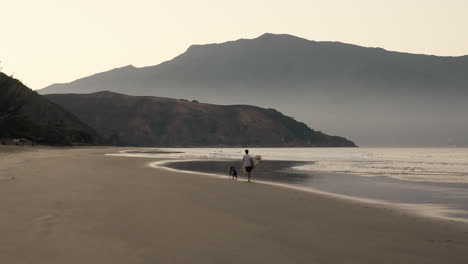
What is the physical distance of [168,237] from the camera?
798 centimetres

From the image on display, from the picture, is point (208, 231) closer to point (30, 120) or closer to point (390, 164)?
point (390, 164)

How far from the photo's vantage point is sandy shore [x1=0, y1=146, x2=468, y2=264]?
6.78 metres

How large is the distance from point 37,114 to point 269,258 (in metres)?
119

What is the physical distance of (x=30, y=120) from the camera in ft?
230

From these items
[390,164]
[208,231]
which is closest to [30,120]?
[390,164]

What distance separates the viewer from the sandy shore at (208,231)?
6.78 metres

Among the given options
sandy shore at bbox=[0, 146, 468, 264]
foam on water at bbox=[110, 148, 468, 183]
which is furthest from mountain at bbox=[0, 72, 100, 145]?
sandy shore at bbox=[0, 146, 468, 264]

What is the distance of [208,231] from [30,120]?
2703 inches

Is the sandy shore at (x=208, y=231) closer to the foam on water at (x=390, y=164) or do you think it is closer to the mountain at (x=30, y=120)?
the foam on water at (x=390, y=164)

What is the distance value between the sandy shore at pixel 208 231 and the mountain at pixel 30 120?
4755 centimetres

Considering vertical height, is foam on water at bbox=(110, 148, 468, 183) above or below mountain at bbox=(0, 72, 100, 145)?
below

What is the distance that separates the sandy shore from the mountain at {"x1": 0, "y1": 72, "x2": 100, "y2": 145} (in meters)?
47.6

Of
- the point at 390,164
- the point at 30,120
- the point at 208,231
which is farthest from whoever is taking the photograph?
the point at 30,120

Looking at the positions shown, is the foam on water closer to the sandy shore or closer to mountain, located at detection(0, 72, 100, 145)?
mountain, located at detection(0, 72, 100, 145)
